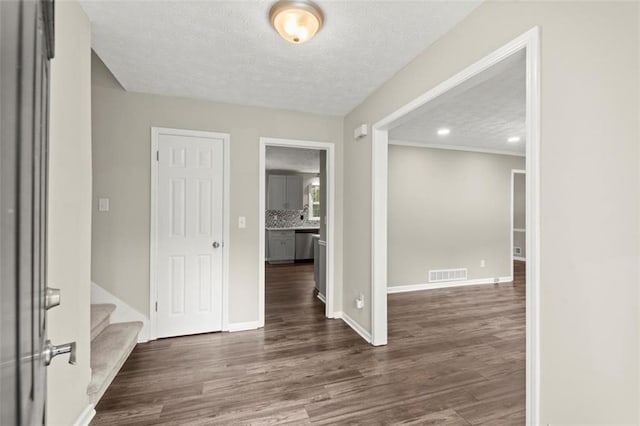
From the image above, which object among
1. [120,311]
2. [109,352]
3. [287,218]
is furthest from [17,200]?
[287,218]

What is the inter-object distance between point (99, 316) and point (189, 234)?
0.99m

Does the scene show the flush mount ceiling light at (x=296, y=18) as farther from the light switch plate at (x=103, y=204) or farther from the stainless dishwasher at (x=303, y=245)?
the stainless dishwasher at (x=303, y=245)

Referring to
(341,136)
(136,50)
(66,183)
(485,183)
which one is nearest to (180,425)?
(66,183)

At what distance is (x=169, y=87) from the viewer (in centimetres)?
271

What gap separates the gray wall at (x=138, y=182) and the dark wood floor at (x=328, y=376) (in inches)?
23.4

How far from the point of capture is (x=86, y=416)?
1.70 metres

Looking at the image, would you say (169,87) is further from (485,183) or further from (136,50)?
(485,183)

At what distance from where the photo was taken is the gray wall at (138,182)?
2.72 m

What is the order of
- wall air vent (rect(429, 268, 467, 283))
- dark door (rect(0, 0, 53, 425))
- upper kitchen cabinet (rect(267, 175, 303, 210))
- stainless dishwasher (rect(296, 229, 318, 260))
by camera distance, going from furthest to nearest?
upper kitchen cabinet (rect(267, 175, 303, 210)) → stainless dishwasher (rect(296, 229, 318, 260)) → wall air vent (rect(429, 268, 467, 283)) → dark door (rect(0, 0, 53, 425))

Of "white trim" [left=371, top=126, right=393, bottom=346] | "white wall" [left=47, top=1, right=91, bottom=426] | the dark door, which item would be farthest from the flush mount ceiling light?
the dark door

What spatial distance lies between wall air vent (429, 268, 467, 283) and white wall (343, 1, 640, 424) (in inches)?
143

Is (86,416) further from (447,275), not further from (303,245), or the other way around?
(303,245)

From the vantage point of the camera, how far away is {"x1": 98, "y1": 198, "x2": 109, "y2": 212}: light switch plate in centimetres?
271

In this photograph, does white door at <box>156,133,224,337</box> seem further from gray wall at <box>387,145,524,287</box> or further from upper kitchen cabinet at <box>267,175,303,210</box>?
upper kitchen cabinet at <box>267,175,303,210</box>
